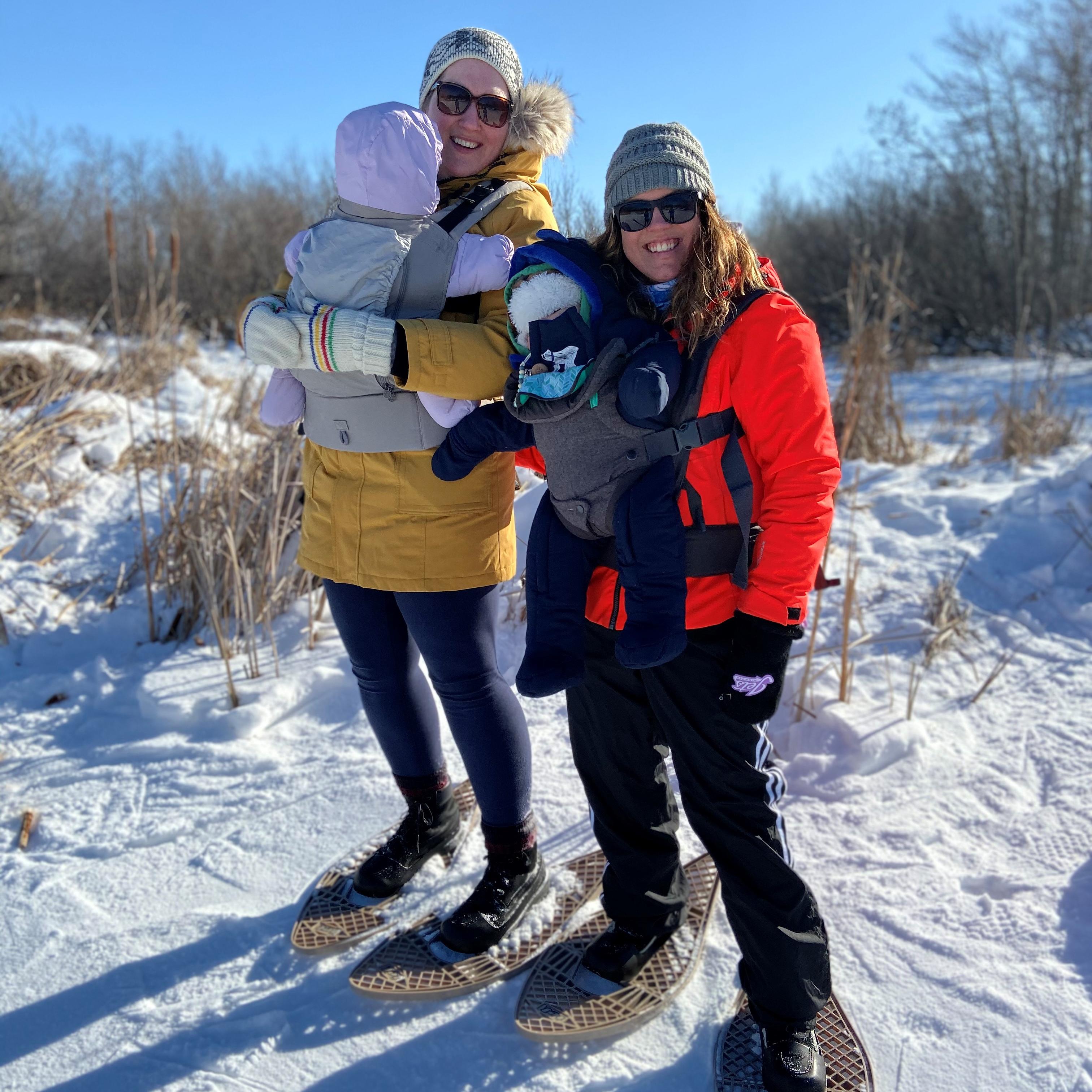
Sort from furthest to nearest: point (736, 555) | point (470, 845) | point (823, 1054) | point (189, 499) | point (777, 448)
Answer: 1. point (189, 499)
2. point (470, 845)
3. point (823, 1054)
4. point (736, 555)
5. point (777, 448)

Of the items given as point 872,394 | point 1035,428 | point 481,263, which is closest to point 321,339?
point 481,263

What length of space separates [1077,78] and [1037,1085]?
14.3m

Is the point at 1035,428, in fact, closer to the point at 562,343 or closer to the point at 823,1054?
the point at 823,1054

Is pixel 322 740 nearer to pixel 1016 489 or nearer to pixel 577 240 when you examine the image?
pixel 577 240

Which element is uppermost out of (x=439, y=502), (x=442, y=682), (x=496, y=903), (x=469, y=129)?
(x=469, y=129)

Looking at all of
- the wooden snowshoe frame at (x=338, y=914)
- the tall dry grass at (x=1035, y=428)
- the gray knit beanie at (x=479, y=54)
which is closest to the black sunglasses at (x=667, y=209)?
the gray knit beanie at (x=479, y=54)

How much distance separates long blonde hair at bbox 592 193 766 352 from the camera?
139cm

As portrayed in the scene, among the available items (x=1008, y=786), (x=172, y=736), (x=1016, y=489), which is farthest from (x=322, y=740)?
(x=1016, y=489)

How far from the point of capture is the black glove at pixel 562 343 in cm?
140

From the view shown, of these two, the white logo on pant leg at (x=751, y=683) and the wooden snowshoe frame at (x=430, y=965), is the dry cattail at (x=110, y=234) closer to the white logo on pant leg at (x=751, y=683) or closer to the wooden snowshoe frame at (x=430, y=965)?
the wooden snowshoe frame at (x=430, y=965)

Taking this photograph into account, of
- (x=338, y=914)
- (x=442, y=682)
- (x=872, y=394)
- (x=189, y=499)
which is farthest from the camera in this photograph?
(x=872, y=394)

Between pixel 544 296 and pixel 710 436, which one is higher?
pixel 544 296

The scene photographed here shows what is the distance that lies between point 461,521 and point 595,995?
1.00 m

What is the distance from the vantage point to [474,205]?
1654 mm
